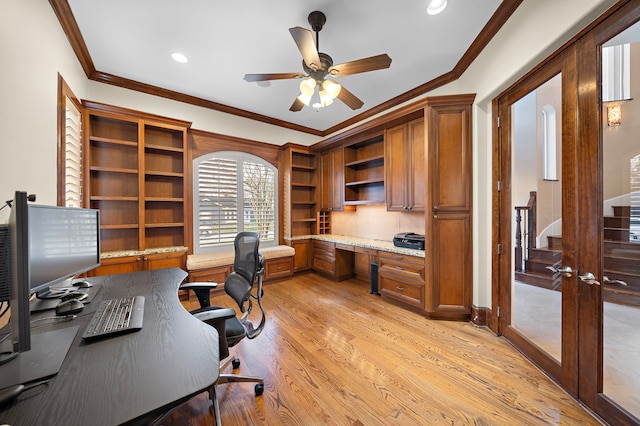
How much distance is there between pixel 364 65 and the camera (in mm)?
1986

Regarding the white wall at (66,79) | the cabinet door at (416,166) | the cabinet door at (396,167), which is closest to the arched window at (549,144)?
the white wall at (66,79)

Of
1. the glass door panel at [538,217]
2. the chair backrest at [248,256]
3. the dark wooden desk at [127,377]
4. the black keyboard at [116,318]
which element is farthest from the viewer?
the chair backrest at [248,256]

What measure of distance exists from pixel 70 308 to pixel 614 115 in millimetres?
3390

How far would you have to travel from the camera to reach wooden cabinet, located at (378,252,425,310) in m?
2.90

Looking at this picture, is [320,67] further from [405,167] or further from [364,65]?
[405,167]

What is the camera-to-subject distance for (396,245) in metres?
3.35

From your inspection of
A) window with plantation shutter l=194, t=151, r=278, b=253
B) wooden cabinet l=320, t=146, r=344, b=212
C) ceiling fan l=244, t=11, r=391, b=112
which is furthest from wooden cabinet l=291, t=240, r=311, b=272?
Result: ceiling fan l=244, t=11, r=391, b=112

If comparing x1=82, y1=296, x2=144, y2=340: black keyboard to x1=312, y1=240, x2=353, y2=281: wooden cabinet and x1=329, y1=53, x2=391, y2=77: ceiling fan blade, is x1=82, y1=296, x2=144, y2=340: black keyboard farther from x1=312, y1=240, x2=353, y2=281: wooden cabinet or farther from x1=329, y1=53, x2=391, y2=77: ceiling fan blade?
x1=312, y1=240, x2=353, y2=281: wooden cabinet

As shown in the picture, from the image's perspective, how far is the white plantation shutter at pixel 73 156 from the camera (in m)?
2.37

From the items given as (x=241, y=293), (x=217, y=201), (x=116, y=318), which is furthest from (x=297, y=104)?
(x=116, y=318)

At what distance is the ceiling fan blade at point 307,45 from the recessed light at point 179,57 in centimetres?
168

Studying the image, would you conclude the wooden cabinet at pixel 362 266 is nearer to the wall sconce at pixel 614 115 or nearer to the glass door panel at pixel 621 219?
the glass door panel at pixel 621 219

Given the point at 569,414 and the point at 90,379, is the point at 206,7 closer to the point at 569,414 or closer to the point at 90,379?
the point at 90,379

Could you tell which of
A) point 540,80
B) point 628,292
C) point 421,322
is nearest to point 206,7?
point 540,80
